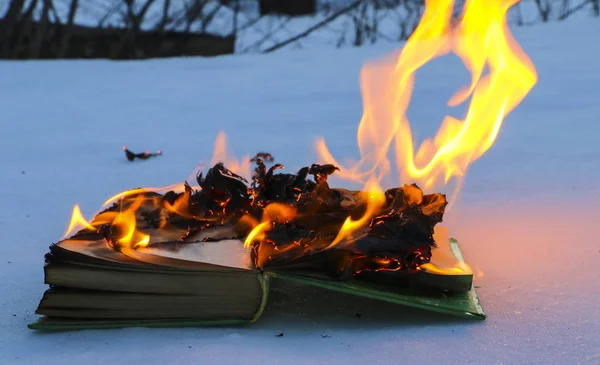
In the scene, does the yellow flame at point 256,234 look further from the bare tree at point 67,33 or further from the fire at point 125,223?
the bare tree at point 67,33

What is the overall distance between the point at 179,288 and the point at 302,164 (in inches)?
86.2

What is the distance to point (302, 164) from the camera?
14.0 feet

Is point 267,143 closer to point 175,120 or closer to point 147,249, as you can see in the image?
point 175,120

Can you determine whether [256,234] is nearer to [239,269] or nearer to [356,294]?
[239,269]

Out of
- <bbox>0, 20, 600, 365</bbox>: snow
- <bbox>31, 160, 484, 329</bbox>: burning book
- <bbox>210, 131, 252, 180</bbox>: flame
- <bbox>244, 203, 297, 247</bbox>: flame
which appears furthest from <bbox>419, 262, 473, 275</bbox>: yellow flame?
<bbox>210, 131, 252, 180</bbox>: flame

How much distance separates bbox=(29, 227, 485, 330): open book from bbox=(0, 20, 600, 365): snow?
0.05m

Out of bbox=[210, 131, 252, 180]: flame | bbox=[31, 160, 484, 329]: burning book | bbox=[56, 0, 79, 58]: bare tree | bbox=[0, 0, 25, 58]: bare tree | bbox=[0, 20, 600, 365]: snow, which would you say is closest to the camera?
bbox=[0, 20, 600, 365]: snow

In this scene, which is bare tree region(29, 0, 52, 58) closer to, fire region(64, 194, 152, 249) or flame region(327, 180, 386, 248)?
fire region(64, 194, 152, 249)

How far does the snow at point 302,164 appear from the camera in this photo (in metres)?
2.02

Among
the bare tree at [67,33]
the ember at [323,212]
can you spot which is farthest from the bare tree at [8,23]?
the ember at [323,212]

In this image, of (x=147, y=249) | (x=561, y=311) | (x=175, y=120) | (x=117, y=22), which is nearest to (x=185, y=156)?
(x=175, y=120)

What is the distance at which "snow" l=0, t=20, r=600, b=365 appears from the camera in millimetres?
2020

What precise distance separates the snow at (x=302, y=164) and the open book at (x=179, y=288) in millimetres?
51

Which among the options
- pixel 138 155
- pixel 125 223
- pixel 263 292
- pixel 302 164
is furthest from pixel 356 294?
pixel 138 155
